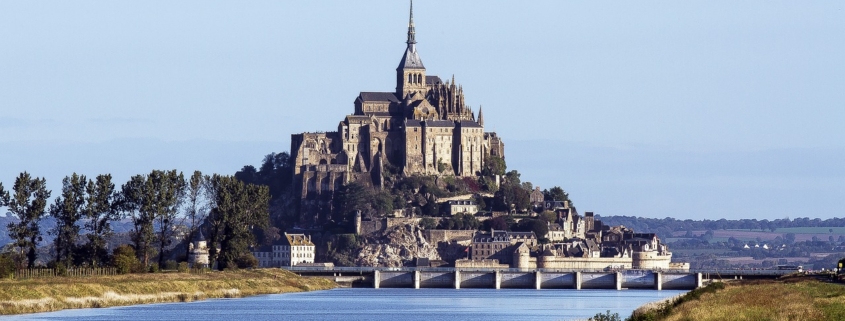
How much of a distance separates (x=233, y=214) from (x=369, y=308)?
31850 millimetres

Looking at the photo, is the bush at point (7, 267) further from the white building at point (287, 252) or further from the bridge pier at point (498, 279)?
the white building at point (287, 252)

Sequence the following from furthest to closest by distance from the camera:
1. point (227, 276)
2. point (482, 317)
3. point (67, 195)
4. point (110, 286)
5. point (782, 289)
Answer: point (227, 276) → point (67, 195) → point (110, 286) → point (482, 317) → point (782, 289)

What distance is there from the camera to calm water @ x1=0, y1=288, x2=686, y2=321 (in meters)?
88.4

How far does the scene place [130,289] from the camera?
10300cm

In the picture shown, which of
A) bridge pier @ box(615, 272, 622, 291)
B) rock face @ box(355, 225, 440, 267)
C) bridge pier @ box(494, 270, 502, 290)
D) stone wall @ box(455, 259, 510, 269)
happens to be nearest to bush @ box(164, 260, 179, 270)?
bridge pier @ box(494, 270, 502, 290)

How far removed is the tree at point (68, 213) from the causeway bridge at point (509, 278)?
43.2m

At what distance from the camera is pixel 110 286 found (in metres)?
101

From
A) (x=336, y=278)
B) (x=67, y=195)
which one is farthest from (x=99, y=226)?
(x=336, y=278)

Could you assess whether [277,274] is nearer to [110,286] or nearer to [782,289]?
[110,286]

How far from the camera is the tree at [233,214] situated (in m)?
132

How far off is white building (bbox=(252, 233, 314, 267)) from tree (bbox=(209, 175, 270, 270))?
54.7m

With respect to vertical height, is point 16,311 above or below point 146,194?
below

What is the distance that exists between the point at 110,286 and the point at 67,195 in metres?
16.0

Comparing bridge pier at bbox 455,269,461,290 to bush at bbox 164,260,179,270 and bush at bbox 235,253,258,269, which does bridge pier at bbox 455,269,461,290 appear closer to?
bush at bbox 235,253,258,269
